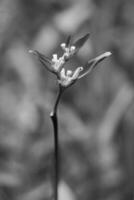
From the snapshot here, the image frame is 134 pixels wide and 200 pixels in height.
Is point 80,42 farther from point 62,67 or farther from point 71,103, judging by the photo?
point 71,103

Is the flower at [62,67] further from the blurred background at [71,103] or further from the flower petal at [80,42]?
the blurred background at [71,103]

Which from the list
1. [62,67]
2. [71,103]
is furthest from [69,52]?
[71,103]

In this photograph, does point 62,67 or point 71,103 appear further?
point 71,103

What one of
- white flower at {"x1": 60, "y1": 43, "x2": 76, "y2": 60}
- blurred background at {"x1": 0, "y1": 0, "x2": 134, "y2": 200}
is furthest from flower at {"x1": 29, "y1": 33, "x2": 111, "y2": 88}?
blurred background at {"x1": 0, "y1": 0, "x2": 134, "y2": 200}

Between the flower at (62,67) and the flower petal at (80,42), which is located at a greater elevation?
the flower petal at (80,42)

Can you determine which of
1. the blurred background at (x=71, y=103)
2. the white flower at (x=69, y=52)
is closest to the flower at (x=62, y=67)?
the white flower at (x=69, y=52)

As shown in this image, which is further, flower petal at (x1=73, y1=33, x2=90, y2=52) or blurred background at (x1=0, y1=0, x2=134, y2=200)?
blurred background at (x1=0, y1=0, x2=134, y2=200)

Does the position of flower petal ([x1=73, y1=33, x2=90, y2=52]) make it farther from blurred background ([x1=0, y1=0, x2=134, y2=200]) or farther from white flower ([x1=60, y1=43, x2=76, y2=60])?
blurred background ([x1=0, y1=0, x2=134, y2=200])

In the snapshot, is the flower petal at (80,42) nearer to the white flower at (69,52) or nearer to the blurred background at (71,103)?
the white flower at (69,52)

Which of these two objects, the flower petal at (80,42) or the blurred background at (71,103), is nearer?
the flower petal at (80,42)

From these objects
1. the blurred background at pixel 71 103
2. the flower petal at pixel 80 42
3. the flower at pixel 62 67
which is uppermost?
the blurred background at pixel 71 103
